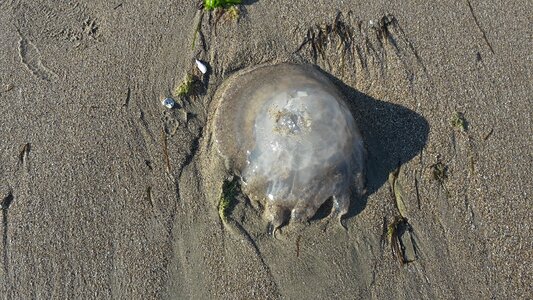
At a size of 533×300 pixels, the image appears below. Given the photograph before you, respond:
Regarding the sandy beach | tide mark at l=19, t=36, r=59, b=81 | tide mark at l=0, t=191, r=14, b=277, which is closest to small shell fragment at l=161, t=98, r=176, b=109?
the sandy beach

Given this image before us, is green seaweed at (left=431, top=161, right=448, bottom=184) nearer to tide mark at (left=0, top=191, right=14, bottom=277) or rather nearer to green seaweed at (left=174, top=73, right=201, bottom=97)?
green seaweed at (left=174, top=73, right=201, bottom=97)

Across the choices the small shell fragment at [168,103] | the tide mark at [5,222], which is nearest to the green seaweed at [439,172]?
the small shell fragment at [168,103]

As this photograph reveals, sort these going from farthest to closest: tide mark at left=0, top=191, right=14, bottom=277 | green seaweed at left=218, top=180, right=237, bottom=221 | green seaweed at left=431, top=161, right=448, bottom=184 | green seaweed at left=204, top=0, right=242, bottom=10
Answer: green seaweed at left=204, top=0, right=242, bottom=10, green seaweed at left=431, top=161, right=448, bottom=184, green seaweed at left=218, top=180, right=237, bottom=221, tide mark at left=0, top=191, right=14, bottom=277

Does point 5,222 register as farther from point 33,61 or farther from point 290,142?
point 290,142

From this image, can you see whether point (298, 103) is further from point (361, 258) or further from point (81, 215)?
point (81, 215)

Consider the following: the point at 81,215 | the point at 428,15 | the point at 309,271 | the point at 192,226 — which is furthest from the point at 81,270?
the point at 428,15

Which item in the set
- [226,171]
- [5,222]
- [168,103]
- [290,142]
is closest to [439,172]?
[290,142]
